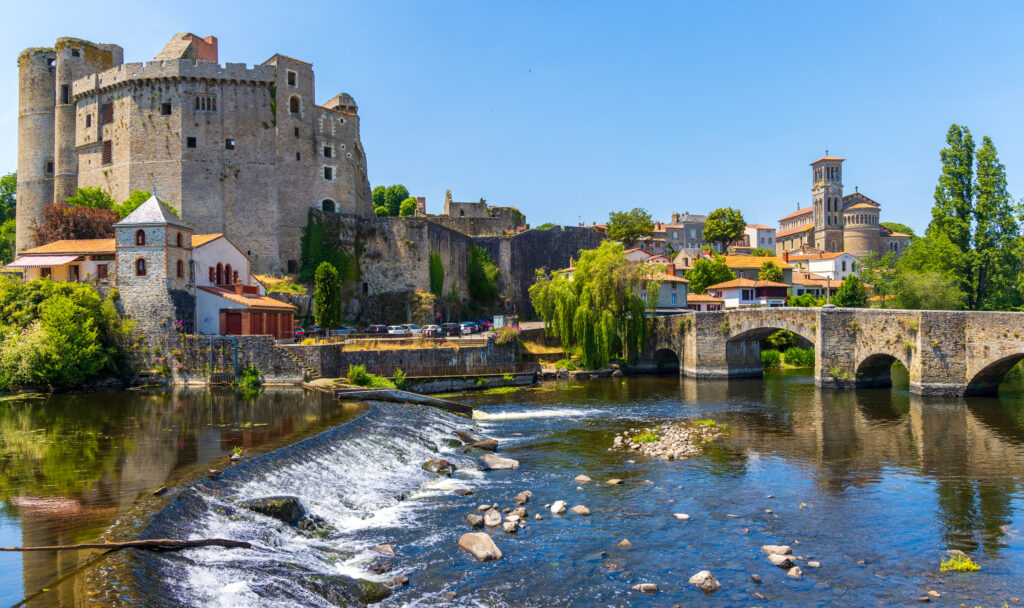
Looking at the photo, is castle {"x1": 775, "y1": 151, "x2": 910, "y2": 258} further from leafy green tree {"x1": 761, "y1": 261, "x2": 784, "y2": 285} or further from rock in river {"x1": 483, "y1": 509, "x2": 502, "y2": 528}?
rock in river {"x1": 483, "y1": 509, "x2": 502, "y2": 528}

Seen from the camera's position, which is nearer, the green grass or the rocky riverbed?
the green grass

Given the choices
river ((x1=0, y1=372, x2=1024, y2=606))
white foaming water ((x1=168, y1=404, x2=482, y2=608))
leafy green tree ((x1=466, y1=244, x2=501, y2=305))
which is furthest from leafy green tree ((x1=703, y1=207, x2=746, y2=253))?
white foaming water ((x1=168, y1=404, x2=482, y2=608))

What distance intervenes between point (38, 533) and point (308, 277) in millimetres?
39433

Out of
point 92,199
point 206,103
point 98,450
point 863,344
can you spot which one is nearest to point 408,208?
point 206,103

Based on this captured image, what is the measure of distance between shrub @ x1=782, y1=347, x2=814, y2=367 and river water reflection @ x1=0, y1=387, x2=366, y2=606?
33.8m

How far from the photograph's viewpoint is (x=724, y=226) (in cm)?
8181

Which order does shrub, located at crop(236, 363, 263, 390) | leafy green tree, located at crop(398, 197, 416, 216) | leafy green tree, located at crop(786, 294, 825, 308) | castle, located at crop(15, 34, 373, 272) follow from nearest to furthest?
1. shrub, located at crop(236, 363, 263, 390)
2. castle, located at crop(15, 34, 373, 272)
3. leafy green tree, located at crop(786, 294, 825, 308)
4. leafy green tree, located at crop(398, 197, 416, 216)

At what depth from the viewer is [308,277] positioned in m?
49.6

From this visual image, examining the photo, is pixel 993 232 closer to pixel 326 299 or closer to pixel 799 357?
pixel 799 357

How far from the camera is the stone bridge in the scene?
29.4 meters

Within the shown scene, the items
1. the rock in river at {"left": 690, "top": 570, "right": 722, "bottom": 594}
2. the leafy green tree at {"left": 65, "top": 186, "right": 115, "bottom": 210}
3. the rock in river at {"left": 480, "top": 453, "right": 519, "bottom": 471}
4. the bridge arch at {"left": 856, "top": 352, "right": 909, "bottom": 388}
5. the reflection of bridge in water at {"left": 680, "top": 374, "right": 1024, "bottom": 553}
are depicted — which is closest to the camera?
the rock in river at {"left": 690, "top": 570, "right": 722, "bottom": 594}

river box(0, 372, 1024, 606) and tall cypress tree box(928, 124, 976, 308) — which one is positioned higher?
tall cypress tree box(928, 124, 976, 308)

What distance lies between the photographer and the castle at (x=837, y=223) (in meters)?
100

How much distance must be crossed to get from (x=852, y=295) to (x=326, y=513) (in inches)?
2017
